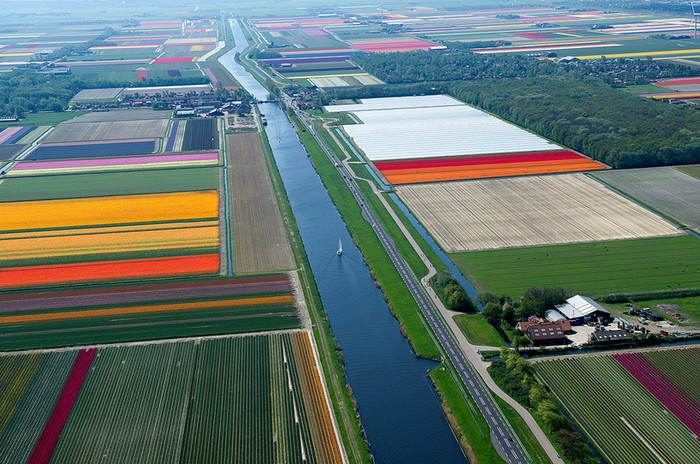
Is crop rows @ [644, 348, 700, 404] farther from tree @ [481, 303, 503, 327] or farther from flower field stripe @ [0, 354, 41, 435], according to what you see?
flower field stripe @ [0, 354, 41, 435]

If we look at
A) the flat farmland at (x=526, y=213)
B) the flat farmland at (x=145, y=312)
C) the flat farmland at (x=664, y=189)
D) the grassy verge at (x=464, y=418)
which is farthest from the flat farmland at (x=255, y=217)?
the flat farmland at (x=664, y=189)

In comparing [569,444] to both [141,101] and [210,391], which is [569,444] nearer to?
[210,391]

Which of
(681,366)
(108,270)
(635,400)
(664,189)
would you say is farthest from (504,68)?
(635,400)

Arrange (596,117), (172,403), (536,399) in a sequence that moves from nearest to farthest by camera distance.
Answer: (536,399) → (172,403) → (596,117)

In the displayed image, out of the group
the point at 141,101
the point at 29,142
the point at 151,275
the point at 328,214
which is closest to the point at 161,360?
the point at 151,275

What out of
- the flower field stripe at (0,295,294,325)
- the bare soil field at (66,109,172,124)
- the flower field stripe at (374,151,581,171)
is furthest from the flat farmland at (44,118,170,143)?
the flower field stripe at (0,295,294,325)

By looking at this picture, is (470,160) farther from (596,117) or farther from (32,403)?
(32,403)
